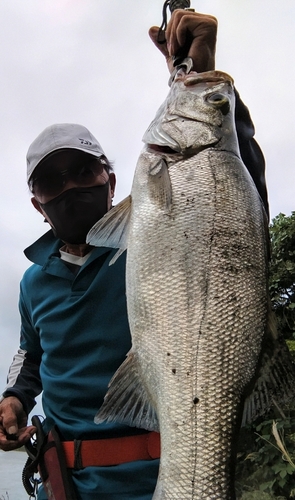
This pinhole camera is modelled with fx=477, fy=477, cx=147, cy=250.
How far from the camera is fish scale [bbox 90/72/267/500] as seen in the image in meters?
1.46

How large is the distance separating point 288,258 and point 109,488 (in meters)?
5.90

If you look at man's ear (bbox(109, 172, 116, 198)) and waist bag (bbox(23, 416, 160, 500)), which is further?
man's ear (bbox(109, 172, 116, 198))

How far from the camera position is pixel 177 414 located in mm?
1472

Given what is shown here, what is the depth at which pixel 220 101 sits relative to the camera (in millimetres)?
2088

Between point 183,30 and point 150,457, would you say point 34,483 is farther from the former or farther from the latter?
point 183,30

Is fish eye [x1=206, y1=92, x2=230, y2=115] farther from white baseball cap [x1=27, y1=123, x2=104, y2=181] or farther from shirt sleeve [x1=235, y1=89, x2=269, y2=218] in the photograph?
white baseball cap [x1=27, y1=123, x2=104, y2=181]

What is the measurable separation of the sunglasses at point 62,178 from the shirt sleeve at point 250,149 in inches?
31.9

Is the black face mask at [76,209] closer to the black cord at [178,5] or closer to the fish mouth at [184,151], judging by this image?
the fish mouth at [184,151]

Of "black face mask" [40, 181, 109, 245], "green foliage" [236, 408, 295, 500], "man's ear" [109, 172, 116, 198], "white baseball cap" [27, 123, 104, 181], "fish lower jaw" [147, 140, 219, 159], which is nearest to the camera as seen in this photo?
"fish lower jaw" [147, 140, 219, 159]

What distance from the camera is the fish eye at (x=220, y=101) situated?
82.1 inches

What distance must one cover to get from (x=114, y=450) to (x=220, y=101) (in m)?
1.66

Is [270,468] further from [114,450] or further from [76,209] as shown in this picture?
[76,209]

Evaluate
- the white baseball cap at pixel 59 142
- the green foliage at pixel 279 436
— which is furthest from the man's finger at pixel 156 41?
the green foliage at pixel 279 436

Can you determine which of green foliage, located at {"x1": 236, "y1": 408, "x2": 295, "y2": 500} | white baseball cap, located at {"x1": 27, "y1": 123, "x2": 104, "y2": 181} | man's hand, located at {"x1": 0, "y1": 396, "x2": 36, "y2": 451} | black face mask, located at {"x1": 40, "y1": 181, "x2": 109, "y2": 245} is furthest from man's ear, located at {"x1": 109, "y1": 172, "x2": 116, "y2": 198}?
green foliage, located at {"x1": 236, "y1": 408, "x2": 295, "y2": 500}
